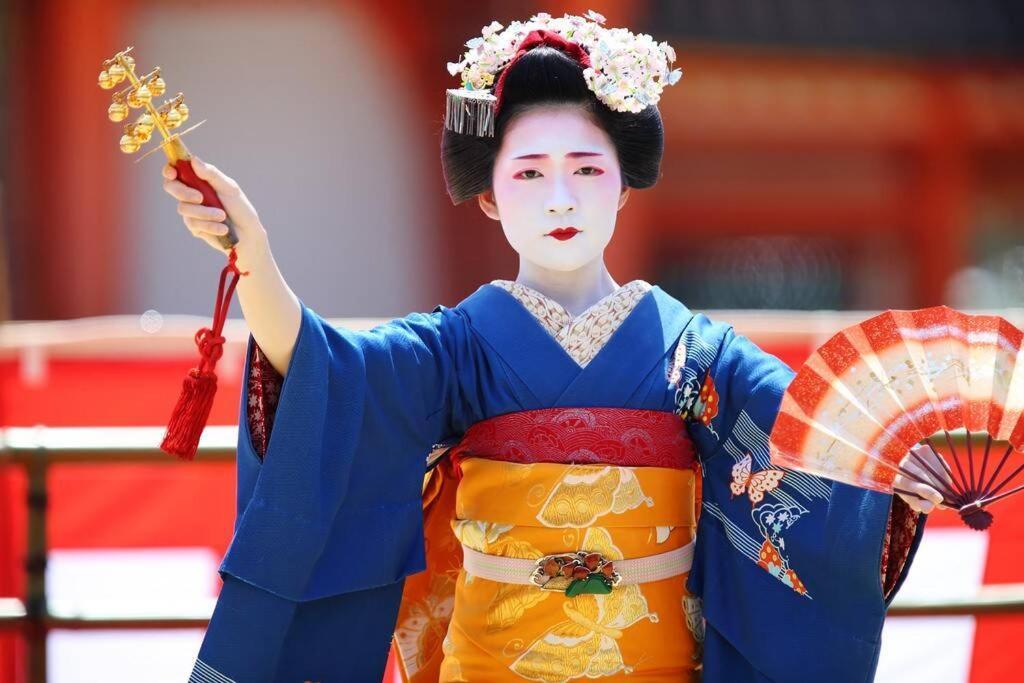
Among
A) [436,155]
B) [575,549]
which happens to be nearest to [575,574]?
[575,549]

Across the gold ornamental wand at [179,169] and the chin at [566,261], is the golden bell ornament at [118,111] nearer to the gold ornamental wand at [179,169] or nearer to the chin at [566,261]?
the gold ornamental wand at [179,169]

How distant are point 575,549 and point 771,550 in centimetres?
31

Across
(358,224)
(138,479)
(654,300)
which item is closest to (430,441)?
(654,300)

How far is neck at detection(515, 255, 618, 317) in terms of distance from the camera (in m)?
2.07

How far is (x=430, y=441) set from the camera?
6.30 feet

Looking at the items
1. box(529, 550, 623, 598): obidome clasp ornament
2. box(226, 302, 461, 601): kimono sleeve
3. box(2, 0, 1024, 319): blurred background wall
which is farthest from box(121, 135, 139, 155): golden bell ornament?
box(2, 0, 1024, 319): blurred background wall

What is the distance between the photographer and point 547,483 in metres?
1.87

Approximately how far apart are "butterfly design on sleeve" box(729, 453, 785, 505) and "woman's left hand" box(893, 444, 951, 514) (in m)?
0.22

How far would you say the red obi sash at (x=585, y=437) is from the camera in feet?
6.16

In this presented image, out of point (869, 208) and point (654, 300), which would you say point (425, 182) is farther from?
point (654, 300)

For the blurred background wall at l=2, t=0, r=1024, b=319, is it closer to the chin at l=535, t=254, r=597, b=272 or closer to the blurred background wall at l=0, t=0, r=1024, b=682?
the blurred background wall at l=0, t=0, r=1024, b=682

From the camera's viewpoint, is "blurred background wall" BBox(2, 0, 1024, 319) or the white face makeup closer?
the white face makeup

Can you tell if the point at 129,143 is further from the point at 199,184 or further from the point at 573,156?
the point at 573,156

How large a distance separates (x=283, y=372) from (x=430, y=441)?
0.28m
